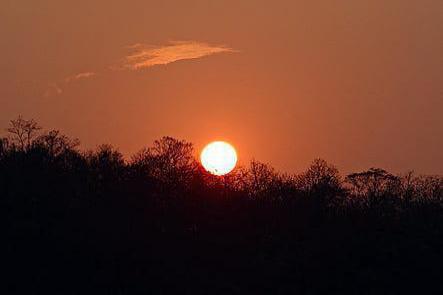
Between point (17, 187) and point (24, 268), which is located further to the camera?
point (17, 187)

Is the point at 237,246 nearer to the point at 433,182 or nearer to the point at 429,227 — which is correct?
the point at 429,227

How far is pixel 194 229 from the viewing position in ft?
279

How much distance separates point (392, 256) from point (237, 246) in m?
15.5

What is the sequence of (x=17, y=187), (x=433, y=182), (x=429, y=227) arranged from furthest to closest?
(x=433, y=182), (x=429, y=227), (x=17, y=187)

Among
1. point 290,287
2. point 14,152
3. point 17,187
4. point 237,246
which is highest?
point 14,152

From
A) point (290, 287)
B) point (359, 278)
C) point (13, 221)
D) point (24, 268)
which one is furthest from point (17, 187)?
point (359, 278)

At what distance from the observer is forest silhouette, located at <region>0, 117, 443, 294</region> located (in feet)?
238

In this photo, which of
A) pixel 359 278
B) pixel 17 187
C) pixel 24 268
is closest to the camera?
pixel 24 268

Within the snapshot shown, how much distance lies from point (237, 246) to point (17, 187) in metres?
22.9

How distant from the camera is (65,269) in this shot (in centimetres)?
7100

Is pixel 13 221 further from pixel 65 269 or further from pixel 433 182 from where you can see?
pixel 433 182

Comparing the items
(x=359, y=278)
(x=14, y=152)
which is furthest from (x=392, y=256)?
(x=14, y=152)

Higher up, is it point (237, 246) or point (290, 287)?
point (237, 246)

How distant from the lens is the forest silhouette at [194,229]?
72438 mm
